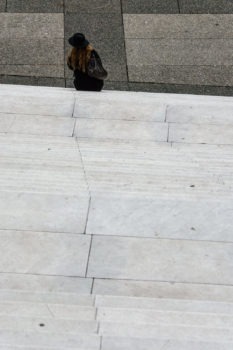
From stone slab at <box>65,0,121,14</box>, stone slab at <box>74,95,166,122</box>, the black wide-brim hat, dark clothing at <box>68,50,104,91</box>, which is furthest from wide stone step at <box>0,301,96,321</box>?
stone slab at <box>65,0,121,14</box>

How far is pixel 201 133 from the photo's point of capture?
8570 millimetres

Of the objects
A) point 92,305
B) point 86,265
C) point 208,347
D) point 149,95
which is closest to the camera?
point 208,347

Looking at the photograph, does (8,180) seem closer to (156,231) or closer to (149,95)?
(156,231)

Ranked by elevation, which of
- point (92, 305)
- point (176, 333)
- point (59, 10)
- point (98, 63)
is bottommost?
point (59, 10)

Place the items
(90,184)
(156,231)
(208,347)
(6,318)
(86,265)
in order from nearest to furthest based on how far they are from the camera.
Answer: (208,347), (6,318), (86,265), (156,231), (90,184)

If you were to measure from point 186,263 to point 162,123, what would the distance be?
3148 millimetres

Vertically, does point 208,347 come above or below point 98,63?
above

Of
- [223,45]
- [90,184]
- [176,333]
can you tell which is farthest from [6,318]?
[223,45]

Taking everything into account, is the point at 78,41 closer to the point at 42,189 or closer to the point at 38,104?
the point at 38,104

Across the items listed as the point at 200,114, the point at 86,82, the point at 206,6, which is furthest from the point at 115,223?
the point at 206,6

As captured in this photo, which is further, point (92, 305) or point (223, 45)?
point (223, 45)

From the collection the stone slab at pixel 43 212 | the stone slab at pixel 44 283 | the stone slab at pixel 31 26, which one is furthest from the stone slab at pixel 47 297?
the stone slab at pixel 31 26

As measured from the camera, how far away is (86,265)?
595cm

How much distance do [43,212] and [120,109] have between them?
2877 millimetres
